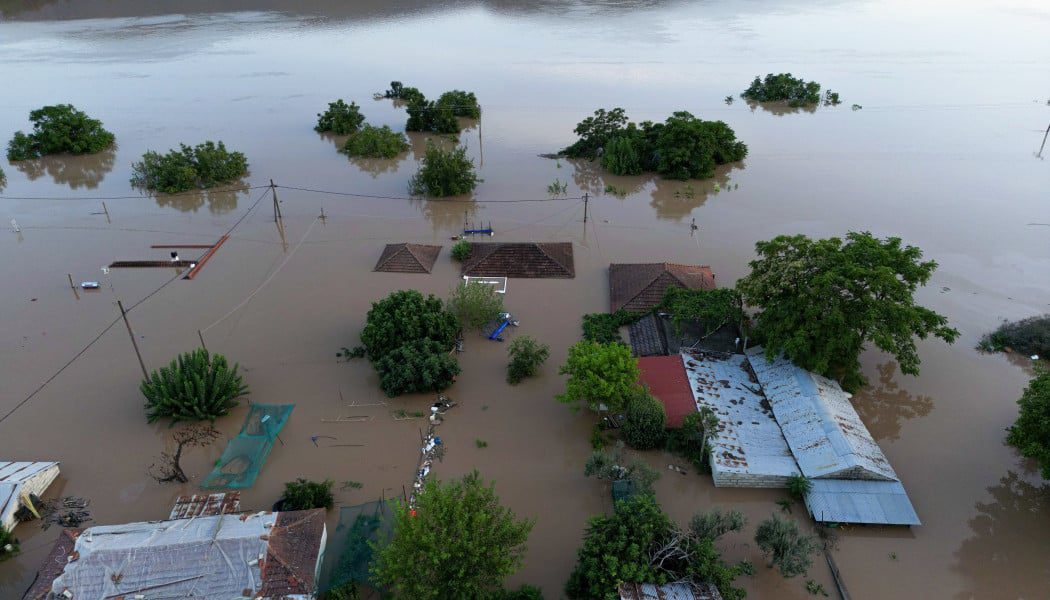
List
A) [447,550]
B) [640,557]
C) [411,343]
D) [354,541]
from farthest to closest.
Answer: [411,343], [354,541], [640,557], [447,550]

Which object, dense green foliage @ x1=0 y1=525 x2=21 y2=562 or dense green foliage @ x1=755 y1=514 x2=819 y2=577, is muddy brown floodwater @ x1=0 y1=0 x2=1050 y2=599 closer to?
dense green foliage @ x1=0 y1=525 x2=21 y2=562

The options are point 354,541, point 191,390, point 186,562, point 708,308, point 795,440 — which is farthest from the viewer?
point 708,308

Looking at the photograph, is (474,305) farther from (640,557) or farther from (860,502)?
(860,502)

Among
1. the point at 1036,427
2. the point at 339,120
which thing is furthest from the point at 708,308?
the point at 339,120

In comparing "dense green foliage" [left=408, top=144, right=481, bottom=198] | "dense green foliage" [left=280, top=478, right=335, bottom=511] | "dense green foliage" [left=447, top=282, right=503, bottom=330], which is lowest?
"dense green foliage" [left=280, top=478, right=335, bottom=511]

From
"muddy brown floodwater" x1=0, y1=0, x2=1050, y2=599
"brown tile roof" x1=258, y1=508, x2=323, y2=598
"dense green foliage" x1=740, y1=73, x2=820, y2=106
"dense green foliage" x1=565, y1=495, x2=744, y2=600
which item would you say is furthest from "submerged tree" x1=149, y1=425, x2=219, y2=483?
"dense green foliage" x1=740, y1=73, x2=820, y2=106

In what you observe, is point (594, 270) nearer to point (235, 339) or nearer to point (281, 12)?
point (235, 339)

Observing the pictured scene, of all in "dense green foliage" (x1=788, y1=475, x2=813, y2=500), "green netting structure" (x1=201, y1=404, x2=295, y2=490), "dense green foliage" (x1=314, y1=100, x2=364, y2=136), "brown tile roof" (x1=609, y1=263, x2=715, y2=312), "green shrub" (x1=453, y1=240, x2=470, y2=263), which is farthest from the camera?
"dense green foliage" (x1=314, y1=100, x2=364, y2=136)
